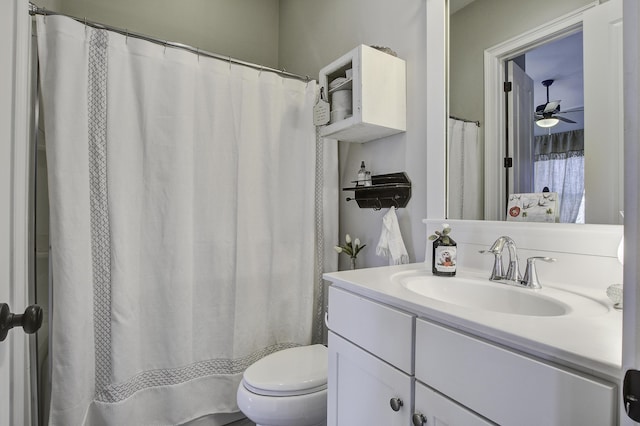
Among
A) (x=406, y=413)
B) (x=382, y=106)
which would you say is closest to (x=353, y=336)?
(x=406, y=413)

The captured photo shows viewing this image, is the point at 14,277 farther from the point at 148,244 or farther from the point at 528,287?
the point at 528,287

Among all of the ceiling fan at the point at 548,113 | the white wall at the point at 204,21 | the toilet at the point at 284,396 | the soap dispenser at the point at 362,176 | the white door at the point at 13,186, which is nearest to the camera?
the white door at the point at 13,186

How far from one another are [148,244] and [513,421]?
4.72 feet

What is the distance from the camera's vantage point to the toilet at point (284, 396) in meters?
1.21

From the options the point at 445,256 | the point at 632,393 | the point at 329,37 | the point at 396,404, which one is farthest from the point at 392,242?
the point at 329,37

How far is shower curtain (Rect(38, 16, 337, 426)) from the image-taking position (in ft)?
4.21

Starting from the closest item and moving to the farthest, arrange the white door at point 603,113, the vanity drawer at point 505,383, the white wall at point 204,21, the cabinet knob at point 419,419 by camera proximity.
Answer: the vanity drawer at point 505,383 → the cabinet knob at point 419,419 → the white door at point 603,113 → the white wall at point 204,21

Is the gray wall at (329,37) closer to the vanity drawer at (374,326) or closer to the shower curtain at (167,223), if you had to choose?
the shower curtain at (167,223)

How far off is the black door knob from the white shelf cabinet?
3.90 feet

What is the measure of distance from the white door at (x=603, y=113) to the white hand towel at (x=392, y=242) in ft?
2.21

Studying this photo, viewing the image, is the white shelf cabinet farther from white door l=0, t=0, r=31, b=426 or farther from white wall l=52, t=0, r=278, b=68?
white wall l=52, t=0, r=278, b=68

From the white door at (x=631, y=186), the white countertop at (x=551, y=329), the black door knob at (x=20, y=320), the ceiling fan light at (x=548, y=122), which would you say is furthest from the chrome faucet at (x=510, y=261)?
the black door knob at (x=20, y=320)

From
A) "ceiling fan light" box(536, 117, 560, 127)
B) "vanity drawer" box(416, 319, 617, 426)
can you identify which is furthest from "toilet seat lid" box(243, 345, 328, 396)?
"ceiling fan light" box(536, 117, 560, 127)

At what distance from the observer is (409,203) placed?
150 cm
